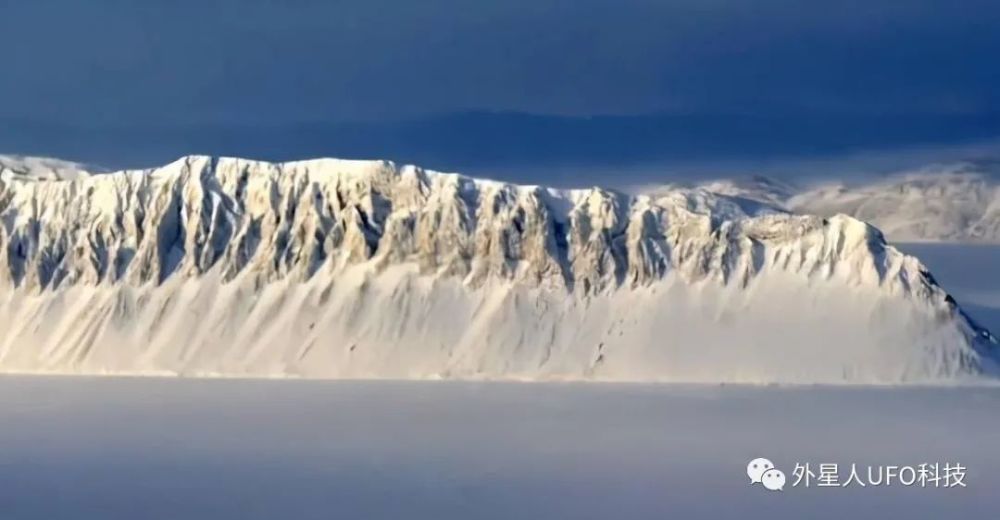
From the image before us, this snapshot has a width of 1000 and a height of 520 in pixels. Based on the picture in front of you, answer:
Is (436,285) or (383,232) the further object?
(383,232)

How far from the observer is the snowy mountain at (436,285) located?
9762cm

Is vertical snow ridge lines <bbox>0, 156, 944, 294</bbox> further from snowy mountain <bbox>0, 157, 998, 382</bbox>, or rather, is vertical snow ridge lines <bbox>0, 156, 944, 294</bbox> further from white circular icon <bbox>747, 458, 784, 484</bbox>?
white circular icon <bbox>747, 458, 784, 484</bbox>

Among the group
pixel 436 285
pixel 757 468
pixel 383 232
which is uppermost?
pixel 383 232

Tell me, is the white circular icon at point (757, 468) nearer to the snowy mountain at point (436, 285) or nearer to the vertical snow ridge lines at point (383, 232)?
the snowy mountain at point (436, 285)

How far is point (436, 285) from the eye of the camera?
334 feet

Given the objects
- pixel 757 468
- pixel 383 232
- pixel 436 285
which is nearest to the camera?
pixel 757 468

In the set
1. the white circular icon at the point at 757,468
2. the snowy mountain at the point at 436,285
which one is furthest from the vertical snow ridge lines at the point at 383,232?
the white circular icon at the point at 757,468

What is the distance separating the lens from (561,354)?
Result: 97312 mm

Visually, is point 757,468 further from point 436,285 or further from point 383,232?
point 383,232

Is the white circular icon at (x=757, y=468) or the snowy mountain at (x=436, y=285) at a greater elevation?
the snowy mountain at (x=436, y=285)

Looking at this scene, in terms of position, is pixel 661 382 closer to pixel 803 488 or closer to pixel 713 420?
pixel 713 420

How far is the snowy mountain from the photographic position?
97625 mm

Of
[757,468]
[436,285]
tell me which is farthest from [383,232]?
[757,468]

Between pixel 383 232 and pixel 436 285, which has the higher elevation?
pixel 383 232
